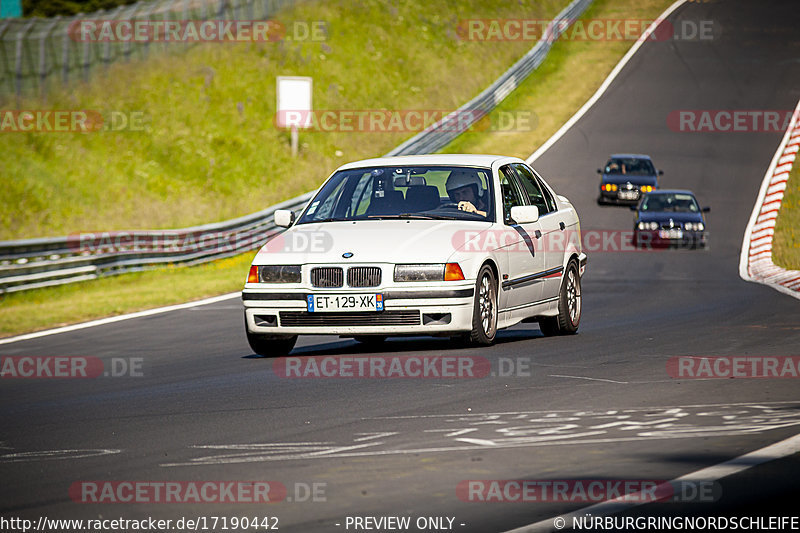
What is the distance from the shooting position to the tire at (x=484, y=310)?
11258mm

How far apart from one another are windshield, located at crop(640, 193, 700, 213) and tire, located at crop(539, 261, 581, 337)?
16.3 meters

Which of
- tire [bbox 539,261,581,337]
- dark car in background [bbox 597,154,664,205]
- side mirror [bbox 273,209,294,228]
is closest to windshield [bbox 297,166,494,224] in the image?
side mirror [bbox 273,209,294,228]

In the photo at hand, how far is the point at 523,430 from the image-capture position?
752 cm

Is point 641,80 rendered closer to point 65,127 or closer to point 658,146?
point 658,146

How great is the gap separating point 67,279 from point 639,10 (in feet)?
152

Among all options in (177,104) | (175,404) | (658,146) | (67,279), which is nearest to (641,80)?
(658,146)

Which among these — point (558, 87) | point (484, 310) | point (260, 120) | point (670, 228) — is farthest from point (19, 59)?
point (484, 310)

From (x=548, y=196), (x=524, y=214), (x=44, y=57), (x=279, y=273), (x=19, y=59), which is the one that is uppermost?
(x=44, y=57)

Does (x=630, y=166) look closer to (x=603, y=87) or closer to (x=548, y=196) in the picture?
(x=603, y=87)

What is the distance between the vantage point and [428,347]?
12.0m

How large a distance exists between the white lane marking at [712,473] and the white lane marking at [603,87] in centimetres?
3409

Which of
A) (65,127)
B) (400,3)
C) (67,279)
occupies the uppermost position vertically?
(400,3)

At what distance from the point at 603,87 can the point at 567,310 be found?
39720 mm

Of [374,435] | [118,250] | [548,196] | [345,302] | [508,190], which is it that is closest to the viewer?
[374,435]
